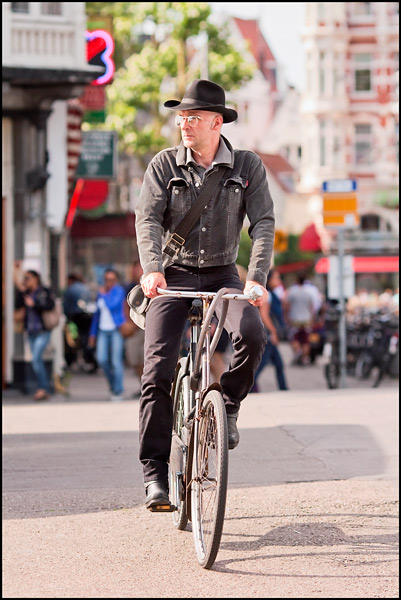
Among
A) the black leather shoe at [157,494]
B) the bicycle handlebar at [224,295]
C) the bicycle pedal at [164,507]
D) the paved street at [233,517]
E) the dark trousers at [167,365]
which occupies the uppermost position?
the bicycle handlebar at [224,295]

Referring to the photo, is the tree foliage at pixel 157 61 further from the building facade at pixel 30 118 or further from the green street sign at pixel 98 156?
the building facade at pixel 30 118

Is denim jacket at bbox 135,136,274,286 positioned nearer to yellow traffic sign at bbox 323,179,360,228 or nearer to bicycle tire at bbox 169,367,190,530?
bicycle tire at bbox 169,367,190,530

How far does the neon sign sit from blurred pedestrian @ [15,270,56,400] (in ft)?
15.3

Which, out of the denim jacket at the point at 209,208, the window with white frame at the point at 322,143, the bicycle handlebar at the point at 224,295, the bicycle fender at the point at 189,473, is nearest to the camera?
the bicycle handlebar at the point at 224,295

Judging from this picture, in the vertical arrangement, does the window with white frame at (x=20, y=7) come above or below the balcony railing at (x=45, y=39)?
above

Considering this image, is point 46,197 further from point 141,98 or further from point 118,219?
point 118,219

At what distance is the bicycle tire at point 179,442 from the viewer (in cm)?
587

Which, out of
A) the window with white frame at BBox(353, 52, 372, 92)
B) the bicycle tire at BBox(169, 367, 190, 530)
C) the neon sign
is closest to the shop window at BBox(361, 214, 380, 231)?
the window with white frame at BBox(353, 52, 372, 92)

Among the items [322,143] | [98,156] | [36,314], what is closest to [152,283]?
[36,314]

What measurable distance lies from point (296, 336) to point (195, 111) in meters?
19.6

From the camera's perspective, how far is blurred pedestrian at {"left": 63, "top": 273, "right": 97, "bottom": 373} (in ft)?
74.9

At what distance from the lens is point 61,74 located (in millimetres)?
17312

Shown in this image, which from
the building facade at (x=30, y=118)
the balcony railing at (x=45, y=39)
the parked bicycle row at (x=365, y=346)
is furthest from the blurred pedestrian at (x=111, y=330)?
the parked bicycle row at (x=365, y=346)

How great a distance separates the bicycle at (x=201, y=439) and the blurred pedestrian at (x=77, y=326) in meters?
16.5
